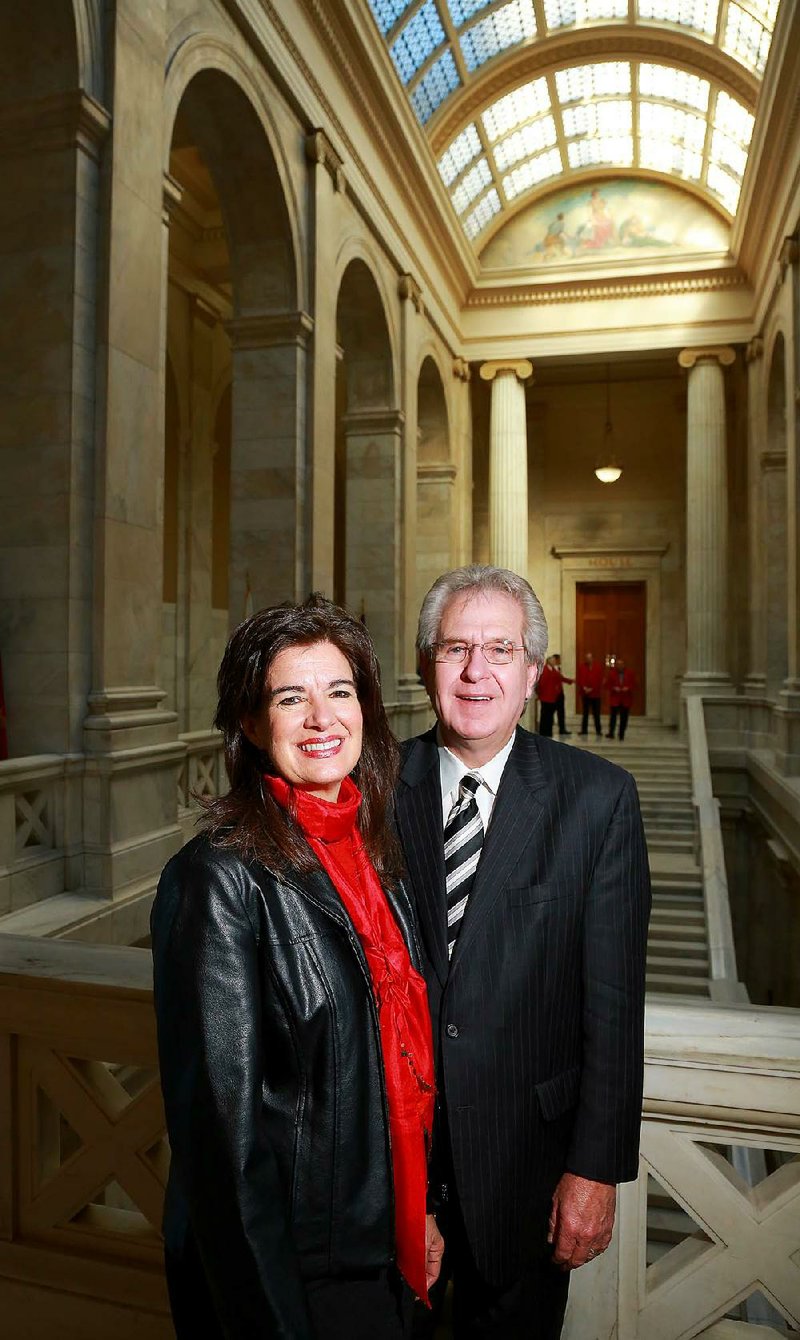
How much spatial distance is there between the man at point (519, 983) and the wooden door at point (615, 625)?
883 inches

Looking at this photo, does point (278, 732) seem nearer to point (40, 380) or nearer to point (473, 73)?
point (40, 380)

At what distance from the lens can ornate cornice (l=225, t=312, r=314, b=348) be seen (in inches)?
417

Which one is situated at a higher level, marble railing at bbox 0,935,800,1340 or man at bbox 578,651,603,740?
man at bbox 578,651,603,740

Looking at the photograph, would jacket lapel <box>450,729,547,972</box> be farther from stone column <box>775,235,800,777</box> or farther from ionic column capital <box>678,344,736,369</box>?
ionic column capital <box>678,344,736,369</box>

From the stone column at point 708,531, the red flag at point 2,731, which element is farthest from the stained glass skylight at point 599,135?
the red flag at point 2,731

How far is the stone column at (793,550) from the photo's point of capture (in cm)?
1339

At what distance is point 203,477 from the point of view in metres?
15.7

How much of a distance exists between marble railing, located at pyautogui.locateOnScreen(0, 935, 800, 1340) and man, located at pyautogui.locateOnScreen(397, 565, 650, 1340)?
6.8 inches

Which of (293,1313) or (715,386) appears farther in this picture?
(715,386)

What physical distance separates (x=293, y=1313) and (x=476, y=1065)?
58cm

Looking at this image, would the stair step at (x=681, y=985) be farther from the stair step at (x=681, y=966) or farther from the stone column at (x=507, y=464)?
the stone column at (x=507, y=464)

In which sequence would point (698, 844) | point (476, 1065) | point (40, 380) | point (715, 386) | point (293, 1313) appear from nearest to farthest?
point (293, 1313)
point (476, 1065)
point (40, 380)
point (698, 844)
point (715, 386)

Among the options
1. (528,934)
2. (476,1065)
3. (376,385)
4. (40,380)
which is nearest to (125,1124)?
(476,1065)

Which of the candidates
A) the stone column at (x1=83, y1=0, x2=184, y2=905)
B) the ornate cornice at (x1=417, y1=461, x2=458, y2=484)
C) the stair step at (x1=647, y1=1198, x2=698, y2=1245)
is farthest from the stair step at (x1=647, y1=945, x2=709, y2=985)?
the ornate cornice at (x1=417, y1=461, x2=458, y2=484)
